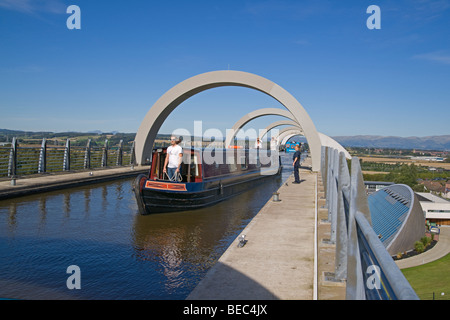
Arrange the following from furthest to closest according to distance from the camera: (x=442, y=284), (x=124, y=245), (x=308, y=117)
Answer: (x=442, y=284) < (x=308, y=117) < (x=124, y=245)

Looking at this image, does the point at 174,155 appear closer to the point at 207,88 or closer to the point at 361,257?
the point at 361,257

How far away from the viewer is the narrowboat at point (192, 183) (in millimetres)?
9703

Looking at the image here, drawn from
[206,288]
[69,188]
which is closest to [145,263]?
[206,288]

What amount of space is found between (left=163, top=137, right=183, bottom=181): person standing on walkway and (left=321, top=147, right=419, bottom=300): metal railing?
6.25 m

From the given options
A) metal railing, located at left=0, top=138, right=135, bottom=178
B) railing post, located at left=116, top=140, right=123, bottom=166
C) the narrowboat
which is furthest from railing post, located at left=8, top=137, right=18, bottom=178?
railing post, located at left=116, top=140, right=123, bottom=166

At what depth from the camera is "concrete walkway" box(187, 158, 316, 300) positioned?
157 inches

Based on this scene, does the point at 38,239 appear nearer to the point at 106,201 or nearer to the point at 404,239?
the point at 106,201

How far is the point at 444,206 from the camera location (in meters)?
47.4

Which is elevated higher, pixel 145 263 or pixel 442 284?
pixel 145 263

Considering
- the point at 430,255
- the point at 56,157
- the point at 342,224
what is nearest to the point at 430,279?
the point at 430,255

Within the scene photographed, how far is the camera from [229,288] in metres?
4.10

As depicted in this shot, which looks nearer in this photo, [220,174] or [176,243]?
[176,243]
